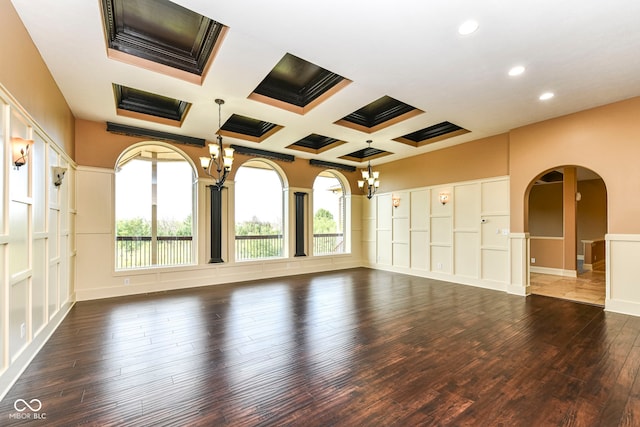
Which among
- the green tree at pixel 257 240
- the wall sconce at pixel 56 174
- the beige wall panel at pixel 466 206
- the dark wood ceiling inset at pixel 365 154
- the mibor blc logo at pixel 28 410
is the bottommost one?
the mibor blc logo at pixel 28 410

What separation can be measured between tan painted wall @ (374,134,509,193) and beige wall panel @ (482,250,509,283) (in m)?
1.61

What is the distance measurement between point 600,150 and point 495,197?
68.2 inches

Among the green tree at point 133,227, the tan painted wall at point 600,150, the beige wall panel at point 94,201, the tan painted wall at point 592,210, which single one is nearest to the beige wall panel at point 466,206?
the tan painted wall at point 600,150

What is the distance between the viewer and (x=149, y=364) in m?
2.70

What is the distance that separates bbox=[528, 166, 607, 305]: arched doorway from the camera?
19.8 feet

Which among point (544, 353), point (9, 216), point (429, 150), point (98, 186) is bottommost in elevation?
point (544, 353)

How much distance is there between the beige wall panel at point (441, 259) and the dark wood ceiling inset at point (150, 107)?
6.04m

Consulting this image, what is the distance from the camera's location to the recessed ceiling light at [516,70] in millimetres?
3328

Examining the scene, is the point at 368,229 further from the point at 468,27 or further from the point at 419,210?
the point at 468,27

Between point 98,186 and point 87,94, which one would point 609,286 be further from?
point 98,186

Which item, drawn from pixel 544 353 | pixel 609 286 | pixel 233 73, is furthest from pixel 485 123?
pixel 233 73

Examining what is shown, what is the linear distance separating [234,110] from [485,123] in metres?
4.46

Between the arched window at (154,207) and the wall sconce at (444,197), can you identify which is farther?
the wall sconce at (444,197)

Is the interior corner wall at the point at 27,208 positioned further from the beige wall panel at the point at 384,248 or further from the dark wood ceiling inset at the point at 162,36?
the beige wall panel at the point at 384,248
